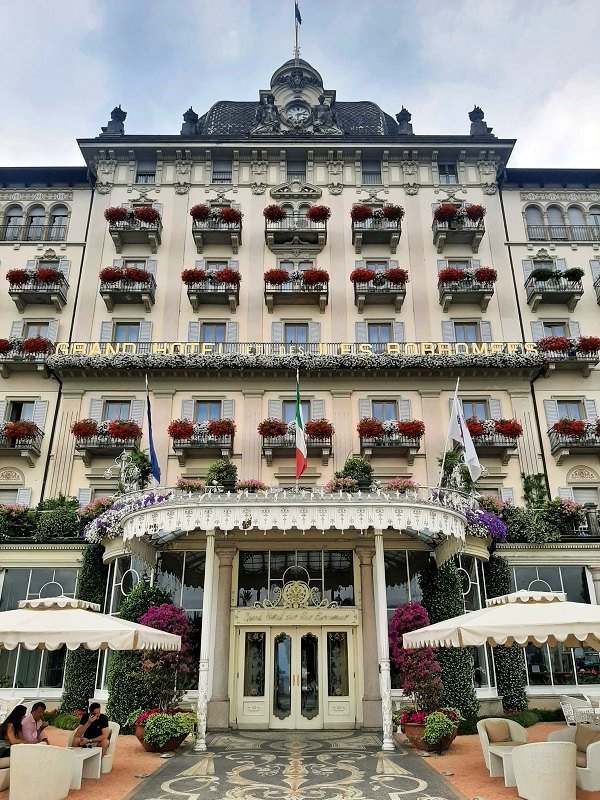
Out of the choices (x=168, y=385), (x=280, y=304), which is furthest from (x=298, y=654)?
(x=280, y=304)

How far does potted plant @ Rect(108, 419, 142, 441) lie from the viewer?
→ 86.2 feet

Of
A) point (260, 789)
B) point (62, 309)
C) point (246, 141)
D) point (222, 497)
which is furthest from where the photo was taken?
point (246, 141)

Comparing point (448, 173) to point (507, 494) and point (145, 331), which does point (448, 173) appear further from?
point (145, 331)

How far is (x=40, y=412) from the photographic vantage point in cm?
2823

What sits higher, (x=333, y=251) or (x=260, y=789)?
(x=333, y=251)

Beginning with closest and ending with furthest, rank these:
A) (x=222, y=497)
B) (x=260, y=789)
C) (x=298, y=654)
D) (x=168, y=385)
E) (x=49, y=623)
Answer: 1. (x=260, y=789)
2. (x=49, y=623)
3. (x=222, y=497)
4. (x=298, y=654)
5. (x=168, y=385)

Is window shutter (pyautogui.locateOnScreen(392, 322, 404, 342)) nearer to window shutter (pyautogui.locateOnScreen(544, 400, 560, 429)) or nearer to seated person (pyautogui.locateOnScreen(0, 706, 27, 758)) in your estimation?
window shutter (pyautogui.locateOnScreen(544, 400, 560, 429))

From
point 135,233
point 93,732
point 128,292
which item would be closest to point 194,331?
point 128,292

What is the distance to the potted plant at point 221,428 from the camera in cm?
2653

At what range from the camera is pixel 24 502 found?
26.6 metres

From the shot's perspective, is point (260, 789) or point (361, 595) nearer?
point (260, 789)

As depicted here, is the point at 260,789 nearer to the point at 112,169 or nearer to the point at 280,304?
the point at 280,304

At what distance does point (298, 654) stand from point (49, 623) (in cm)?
823

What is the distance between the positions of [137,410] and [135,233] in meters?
9.37
